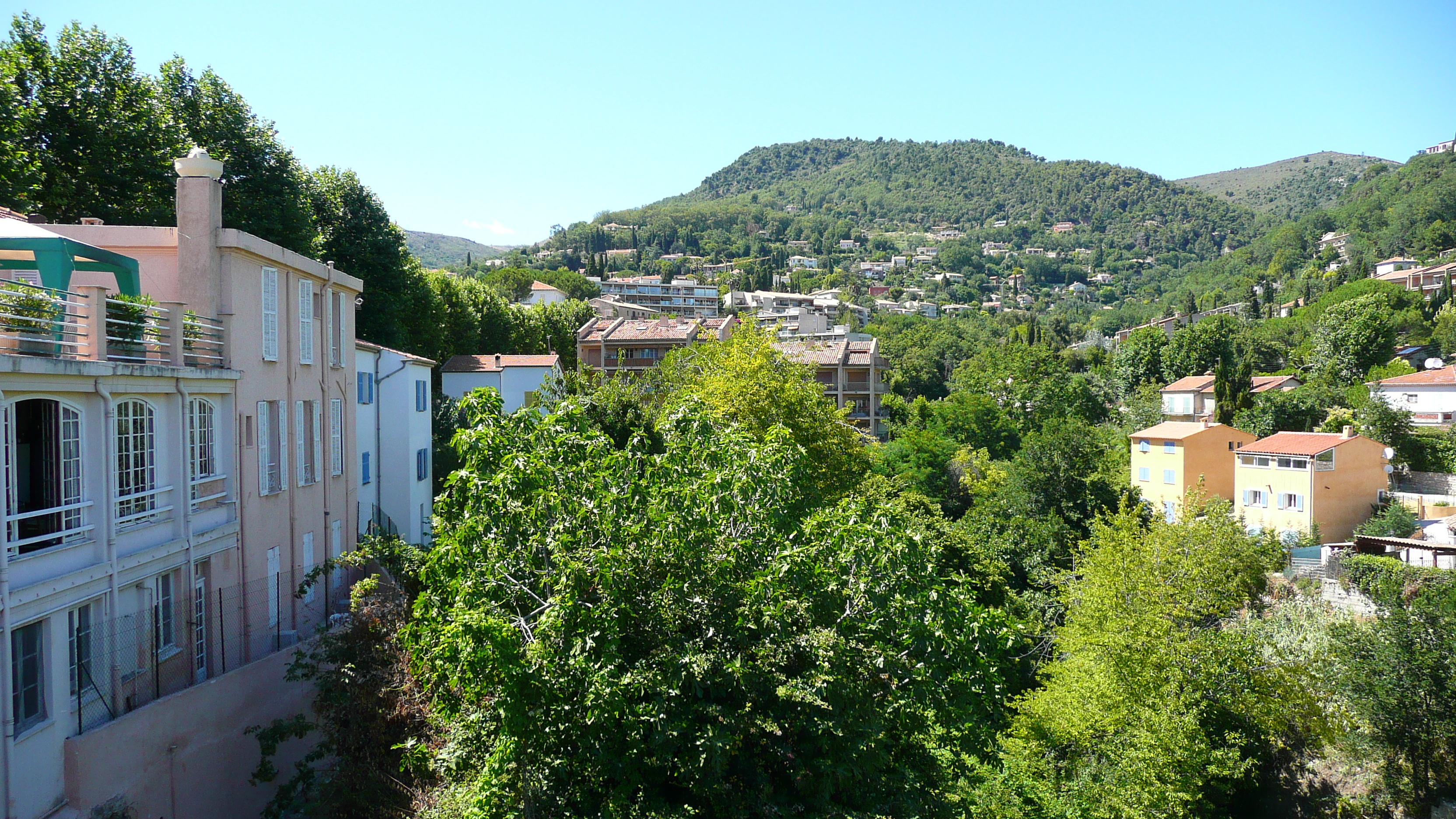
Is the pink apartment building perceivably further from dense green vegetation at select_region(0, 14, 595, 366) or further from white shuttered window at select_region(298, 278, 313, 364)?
dense green vegetation at select_region(0, 14, 595, 366)

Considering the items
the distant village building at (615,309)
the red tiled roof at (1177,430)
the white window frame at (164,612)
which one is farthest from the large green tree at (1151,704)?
the distant village building at (615,309)

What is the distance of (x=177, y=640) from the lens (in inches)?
555

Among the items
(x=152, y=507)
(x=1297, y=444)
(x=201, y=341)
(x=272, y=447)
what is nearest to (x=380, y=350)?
(x=272, y=447)

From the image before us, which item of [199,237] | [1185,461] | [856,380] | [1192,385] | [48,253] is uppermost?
[199,237]

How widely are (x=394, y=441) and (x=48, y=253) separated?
50.0 ft

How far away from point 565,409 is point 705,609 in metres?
3.46

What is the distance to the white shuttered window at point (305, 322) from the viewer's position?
60.2ft

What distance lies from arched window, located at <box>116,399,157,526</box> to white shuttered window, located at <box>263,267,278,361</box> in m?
3.41

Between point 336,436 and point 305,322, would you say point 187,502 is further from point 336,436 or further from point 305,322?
point 336,436

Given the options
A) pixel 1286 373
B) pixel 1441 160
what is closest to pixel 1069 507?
pixel 1286 373

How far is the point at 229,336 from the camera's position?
15.3 metres

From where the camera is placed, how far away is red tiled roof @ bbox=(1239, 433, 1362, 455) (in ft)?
140

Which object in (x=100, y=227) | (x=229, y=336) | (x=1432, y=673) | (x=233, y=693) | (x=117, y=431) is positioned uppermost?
(x=100, y=227)

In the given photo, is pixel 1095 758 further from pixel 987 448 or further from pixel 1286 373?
pixel 1286 373
